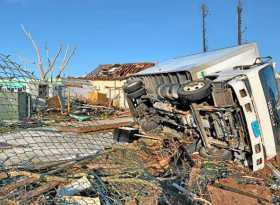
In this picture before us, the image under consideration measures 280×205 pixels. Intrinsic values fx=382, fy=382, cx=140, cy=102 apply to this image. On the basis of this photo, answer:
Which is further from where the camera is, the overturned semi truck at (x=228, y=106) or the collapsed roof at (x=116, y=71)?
the collapsed roof at (x=116, y=71)

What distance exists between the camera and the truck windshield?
20.1ft

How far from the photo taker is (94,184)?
4.69m

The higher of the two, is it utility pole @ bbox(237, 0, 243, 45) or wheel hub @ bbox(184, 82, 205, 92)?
utility pole @ bbox(237, 0, 243, 45)

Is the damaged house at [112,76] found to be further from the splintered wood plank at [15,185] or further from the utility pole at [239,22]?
the splintered wood plank at [15,185]

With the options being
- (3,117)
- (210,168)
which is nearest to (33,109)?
(3,117)

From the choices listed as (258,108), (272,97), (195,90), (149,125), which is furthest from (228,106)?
(149,125)

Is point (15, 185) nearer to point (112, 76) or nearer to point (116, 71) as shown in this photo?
point (112, 76)

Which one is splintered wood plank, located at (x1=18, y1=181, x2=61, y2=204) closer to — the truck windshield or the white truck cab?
the white truck cab

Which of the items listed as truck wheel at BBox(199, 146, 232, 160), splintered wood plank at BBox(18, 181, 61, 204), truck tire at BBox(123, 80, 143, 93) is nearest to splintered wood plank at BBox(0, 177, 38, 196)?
splintered wood plank at BBox(18, 181, 61, 204)

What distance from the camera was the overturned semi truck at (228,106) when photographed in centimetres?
575

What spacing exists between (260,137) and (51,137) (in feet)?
19.7

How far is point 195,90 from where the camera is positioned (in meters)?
6.07

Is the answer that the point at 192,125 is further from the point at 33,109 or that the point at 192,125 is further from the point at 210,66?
the point at 33,109

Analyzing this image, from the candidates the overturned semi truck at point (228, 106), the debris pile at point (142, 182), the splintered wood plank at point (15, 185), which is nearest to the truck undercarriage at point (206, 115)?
the overturned semi truck at point (228, 106)
